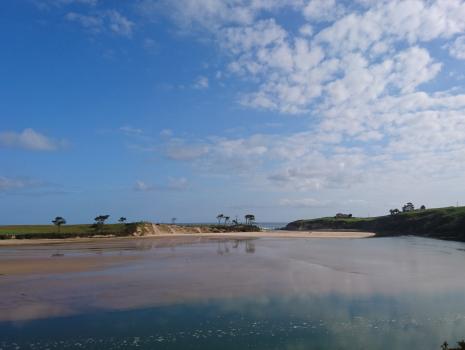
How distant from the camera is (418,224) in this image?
108m

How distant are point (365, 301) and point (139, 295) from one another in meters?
12.9

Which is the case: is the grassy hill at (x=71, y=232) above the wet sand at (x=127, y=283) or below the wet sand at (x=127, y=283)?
above

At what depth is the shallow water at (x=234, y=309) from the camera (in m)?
14.8

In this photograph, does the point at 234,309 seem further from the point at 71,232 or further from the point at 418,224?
the point at 418,224

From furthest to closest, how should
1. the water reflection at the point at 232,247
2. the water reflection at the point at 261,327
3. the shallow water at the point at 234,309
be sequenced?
the water reflection at the point at 232,247, the shallow water at the point at 234,309, the water reflection at the point at 261,327

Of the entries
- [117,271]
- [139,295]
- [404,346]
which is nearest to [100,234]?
[117,271]

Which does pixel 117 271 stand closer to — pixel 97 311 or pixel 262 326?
pixel 97 311

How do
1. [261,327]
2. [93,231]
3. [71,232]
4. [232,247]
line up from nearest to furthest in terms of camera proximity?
1. [261,327]
2. [232,247]
3. [71,232]
4. [93,231]

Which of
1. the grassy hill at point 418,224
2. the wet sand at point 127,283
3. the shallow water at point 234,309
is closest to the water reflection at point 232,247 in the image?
the wet sand at point 127,283

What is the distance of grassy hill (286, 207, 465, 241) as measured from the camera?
289ft

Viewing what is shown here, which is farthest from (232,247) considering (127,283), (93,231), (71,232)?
(71,232)

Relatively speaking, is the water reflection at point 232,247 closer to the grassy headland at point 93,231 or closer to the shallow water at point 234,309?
the shallow water at point 234,309

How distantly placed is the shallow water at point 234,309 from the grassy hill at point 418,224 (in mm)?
62693

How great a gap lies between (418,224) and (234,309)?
10285 centimetres
